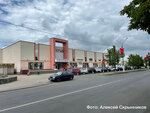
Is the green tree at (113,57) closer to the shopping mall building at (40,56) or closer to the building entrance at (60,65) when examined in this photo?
the shopping mall building at (40,56)

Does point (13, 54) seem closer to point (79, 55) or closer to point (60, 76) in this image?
point (79, 55)

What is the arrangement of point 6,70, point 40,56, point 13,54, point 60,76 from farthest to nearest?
point 40,56, point 13,54, point 6,70, point 60,76

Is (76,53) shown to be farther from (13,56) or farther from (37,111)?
(37,111)

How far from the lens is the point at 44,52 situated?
42.4 metres

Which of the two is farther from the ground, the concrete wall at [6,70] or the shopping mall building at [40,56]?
the shopping mall building at [40,56]

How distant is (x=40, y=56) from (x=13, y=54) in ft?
26.7

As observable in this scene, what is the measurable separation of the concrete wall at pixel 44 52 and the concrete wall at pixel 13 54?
6775mm

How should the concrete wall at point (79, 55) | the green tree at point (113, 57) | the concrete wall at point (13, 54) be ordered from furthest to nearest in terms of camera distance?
the concrete wall at point (79, 55), the green tree at point (113, 57), the concrete wall at point (13, 54)

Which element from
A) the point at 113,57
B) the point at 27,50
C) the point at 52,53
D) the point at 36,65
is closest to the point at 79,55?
the point at 52,53

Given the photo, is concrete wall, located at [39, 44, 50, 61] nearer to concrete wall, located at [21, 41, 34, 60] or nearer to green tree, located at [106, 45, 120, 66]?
concrete wall, located at [21, 41, 34, 60]

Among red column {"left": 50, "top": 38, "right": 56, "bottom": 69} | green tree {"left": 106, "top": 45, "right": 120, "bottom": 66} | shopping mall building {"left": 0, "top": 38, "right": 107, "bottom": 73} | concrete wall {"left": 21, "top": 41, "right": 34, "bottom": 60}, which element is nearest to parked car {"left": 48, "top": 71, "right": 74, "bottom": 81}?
shopping mall building {"left": 0, "top": 38, "right": 107, "bottom": 73}

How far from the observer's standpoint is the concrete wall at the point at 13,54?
36625 mm

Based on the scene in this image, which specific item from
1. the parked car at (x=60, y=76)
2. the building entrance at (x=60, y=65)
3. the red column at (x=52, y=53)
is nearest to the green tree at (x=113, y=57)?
the building entrance at (x=60, y=65)

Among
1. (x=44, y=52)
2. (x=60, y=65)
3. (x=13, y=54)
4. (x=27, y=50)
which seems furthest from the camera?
(x=60, y=65)
